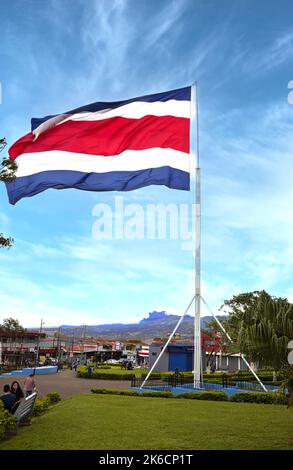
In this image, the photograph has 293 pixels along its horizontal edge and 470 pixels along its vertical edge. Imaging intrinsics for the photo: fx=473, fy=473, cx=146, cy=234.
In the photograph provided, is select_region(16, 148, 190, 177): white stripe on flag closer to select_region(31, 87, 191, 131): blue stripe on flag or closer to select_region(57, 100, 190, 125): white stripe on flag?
select_region(31, 87, 191, 131): blue stripe on flag

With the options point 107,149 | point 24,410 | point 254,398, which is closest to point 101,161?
point 107,149

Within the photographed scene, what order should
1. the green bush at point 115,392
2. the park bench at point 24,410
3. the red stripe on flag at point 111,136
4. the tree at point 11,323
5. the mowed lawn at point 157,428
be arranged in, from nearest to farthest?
the mowed lawn at point 157,428 < the park bench at point 24,410 < the red stripe on flag at point 111,136 < the green bush at point 115,392 < the tree at point 11,323

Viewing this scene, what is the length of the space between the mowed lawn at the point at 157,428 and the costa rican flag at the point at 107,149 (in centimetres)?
753

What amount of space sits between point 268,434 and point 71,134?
12446 mm

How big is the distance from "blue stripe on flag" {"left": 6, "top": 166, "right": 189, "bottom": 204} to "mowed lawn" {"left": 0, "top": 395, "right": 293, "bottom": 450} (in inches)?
291

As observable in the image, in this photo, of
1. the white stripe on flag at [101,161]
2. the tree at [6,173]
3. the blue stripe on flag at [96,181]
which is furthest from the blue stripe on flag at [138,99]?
the tree at [6,173]

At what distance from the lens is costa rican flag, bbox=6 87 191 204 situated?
16.8 m

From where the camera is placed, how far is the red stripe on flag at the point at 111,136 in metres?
17.5

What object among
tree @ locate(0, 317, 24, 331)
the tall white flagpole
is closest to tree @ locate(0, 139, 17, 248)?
the tall white flagpole

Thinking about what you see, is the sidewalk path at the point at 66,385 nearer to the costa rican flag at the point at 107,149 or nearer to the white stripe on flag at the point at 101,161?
the costa rican flag at the point at 107,149

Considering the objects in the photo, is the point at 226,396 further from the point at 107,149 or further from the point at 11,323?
the point at 11,323
